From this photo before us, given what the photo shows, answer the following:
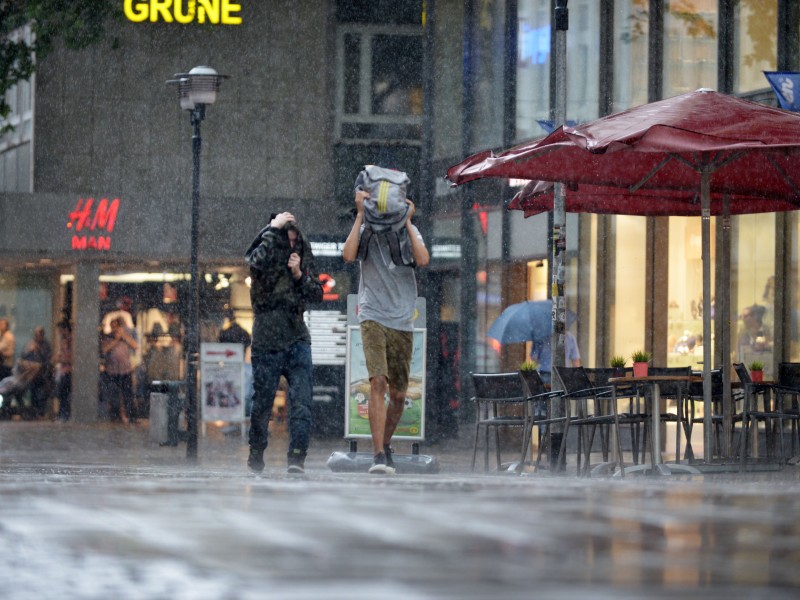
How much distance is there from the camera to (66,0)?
28516 mm

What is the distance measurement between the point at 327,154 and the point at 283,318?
62.9 feet

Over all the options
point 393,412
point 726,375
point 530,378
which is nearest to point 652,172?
point 726,375

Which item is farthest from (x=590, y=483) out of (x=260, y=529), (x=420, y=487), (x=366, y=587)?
(x=366, y=587)

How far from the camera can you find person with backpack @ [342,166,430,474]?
36.6 feet

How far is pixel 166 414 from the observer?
66.6 feet

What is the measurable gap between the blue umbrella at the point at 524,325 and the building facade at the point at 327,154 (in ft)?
9.62

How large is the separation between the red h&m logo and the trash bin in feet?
29.9

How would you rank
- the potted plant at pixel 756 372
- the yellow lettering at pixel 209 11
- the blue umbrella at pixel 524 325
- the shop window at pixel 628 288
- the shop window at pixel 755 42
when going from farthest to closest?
1. the yellow lettering at pixel 209 11
2. the shop window at pixel 628 288
3. the shop window at pixel 755 42
4. the blue umbrella at pixel 524 325
5. the potted plant at pixel 756 372

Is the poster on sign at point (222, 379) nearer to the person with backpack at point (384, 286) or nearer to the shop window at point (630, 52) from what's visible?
the shop window at point (630, 52)

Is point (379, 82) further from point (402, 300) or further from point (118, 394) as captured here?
point (402, 300)

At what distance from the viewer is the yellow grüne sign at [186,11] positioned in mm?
30422

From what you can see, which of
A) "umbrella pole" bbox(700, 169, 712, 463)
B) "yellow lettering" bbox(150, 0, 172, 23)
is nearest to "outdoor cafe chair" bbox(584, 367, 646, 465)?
"umbrella pole" bbox(700, 169, 712, 463)

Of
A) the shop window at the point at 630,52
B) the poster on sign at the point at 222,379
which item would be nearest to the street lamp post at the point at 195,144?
the poster on sign at the point at 222,379

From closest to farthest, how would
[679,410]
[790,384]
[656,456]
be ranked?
1. [656,456]
2. [679,410]
3. [790,384]
